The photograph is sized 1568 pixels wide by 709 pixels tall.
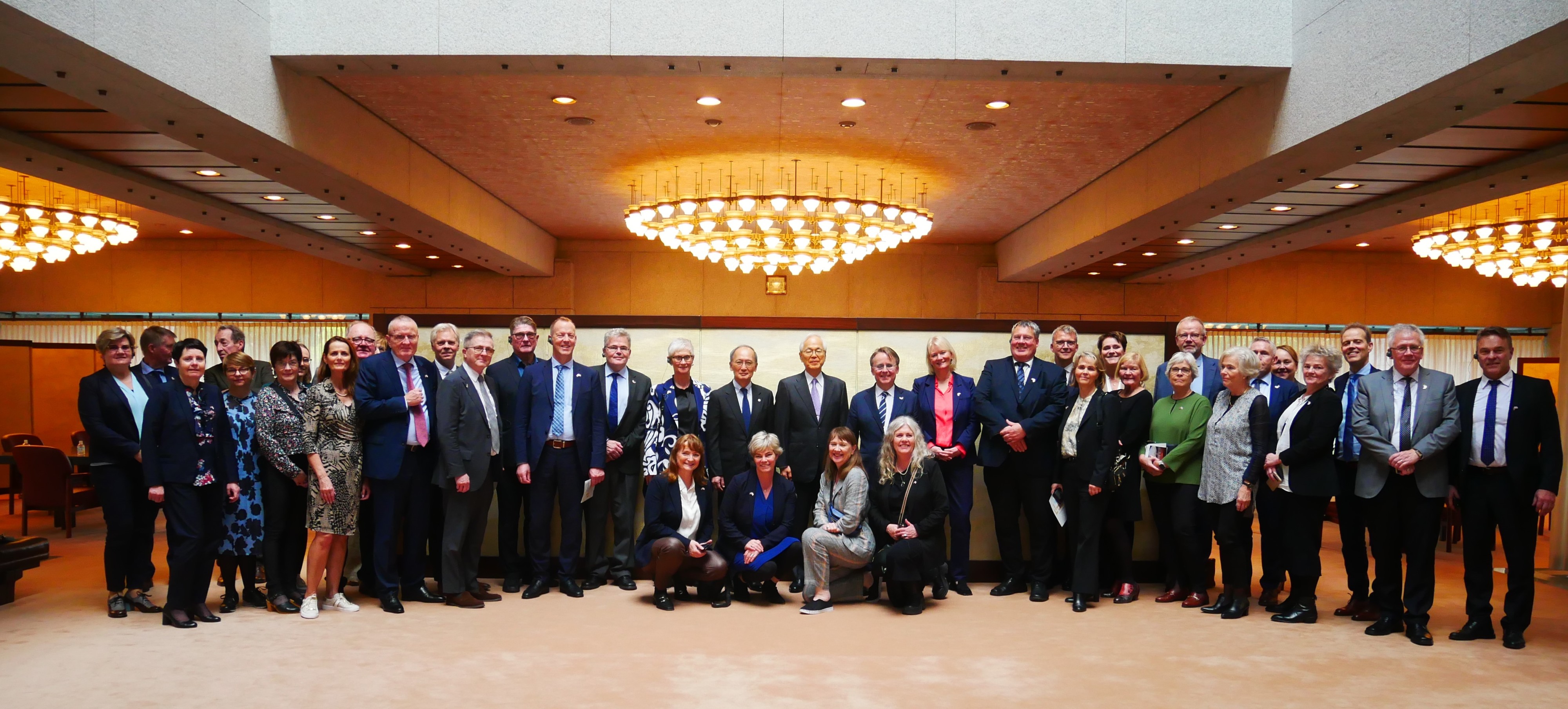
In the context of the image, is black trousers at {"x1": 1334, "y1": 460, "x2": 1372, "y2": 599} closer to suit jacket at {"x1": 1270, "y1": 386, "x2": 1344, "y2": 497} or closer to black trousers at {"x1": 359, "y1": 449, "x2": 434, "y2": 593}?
suit jacket at {"x1": 1270, "y1": 386, "x2": 1344, "y2": 497}

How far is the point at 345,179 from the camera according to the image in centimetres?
742

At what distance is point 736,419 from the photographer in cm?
630

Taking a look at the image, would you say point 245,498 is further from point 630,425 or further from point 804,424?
point 804,424

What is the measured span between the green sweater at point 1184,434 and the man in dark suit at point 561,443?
11.0 feet

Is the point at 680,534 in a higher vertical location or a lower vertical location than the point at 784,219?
lower

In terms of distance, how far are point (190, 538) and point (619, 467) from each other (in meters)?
2.33

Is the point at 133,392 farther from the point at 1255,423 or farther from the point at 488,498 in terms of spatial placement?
the point at 1255,423

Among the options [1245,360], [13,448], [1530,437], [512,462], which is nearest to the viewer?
[1530,437]

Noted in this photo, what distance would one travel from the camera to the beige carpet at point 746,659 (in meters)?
4.21

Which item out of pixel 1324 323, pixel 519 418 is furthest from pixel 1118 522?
pixel 1324 323

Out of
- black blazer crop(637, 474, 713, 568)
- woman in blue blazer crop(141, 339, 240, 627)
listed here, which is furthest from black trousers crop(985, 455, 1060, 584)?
woman in blue blazer crop(141, 339, 240, 627)

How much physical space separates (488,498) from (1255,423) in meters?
4.42

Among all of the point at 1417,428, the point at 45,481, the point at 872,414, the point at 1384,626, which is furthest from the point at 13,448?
the point at 1417,428

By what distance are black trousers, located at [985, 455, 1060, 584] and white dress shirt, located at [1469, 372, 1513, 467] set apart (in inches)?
82.6
